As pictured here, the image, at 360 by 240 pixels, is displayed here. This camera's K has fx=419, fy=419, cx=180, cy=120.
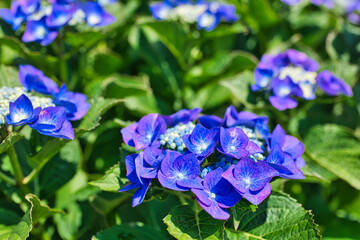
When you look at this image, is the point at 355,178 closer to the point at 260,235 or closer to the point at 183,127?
the point at 260,235

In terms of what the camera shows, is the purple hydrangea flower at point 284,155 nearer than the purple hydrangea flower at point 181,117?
Yes

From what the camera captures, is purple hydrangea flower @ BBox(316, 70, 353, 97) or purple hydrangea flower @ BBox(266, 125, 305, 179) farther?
purple hydrangea flower @ BBox(316, 70, 353, 97)

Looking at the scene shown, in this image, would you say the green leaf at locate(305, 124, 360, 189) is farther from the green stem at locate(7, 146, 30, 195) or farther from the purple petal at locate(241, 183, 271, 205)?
the green stem at locate(7, 146, 30, 195)

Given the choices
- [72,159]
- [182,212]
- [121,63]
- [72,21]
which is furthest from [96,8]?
[182,212]

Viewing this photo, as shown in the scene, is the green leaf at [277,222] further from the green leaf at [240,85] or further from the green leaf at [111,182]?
the green leaf at [240,85]

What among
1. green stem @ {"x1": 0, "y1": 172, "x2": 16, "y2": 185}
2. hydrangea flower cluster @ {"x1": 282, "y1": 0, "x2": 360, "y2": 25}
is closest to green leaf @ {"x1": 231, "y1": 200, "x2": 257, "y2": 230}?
green stem @ {"x1": 0, "y1": 172, "x2": 16, "y2": 185}

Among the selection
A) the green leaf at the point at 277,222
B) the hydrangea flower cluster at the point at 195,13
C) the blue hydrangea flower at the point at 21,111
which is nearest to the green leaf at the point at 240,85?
the hydrangea flower cluster at the point at 195,13
